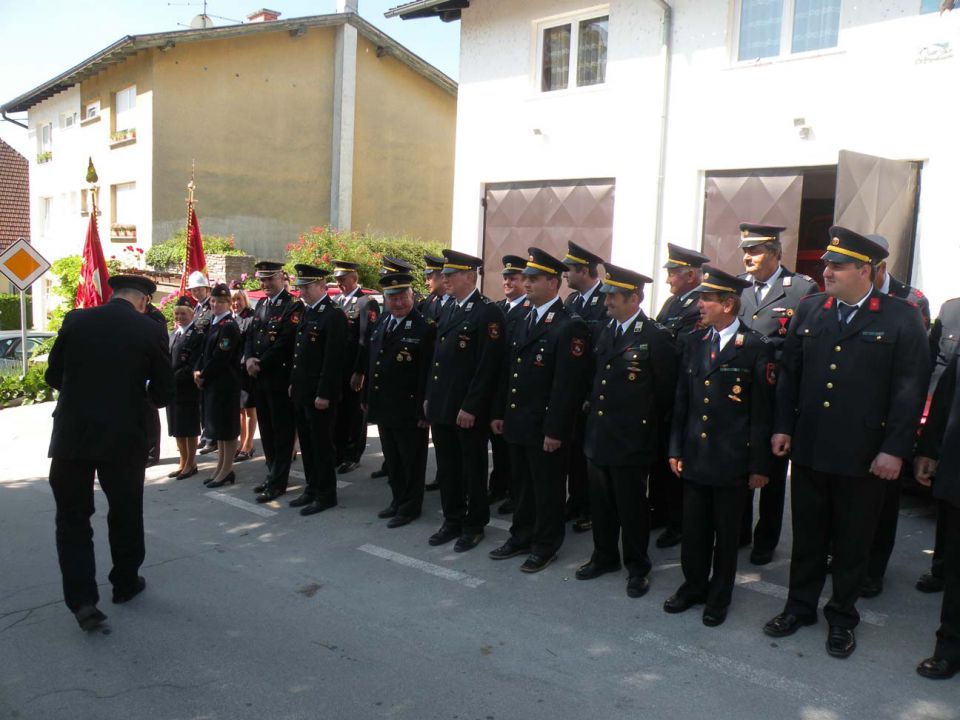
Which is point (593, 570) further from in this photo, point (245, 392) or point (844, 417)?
point (245, 392)

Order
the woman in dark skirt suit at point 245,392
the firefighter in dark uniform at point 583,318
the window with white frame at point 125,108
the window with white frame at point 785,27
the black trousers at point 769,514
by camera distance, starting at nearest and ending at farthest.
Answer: the black trousers at point 769,514 → the firefighter in dark uniform at point 583,318 → the woman in dark skirt suit at point 245,392 → the window with white frame at point 785,27 → the window with white frame at point 125,108

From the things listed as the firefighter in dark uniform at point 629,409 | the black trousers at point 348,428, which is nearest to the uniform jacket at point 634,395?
the firefighter in dark uniform at point 629,409

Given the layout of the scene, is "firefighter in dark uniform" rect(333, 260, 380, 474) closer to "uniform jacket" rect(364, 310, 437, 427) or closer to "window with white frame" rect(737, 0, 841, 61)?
"uniform jacket" rect(364, 310, 437, 427)

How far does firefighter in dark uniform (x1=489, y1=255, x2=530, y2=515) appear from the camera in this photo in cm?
627

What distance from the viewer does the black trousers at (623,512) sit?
5.13 m

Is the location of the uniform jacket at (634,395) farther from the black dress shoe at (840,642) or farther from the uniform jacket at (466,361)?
the black dress shoe at (840,642)

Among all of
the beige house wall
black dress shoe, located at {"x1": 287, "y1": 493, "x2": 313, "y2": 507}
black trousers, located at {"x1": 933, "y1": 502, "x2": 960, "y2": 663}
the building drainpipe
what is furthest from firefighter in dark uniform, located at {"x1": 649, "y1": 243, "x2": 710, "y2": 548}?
the beige house wall

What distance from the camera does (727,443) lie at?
456 centimetres

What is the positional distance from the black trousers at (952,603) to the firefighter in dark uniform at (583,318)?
2724mm

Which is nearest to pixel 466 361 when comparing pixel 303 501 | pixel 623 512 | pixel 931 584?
pixel 623 512

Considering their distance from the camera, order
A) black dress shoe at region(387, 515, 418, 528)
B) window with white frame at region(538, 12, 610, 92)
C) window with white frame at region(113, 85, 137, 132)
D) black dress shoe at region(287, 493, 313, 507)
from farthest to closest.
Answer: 1. window with white frame at region(113, 85, 137, 132)
2. window with white frame at region(538, 12, 610, 92)
3. black dress shoe at region(287, 493, 313, 507)
4. black dress shoe at region(387, 515, 418, 528)

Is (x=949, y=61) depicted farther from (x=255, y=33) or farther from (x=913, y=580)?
(x=255, y=33)

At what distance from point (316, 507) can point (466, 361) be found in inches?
77.5

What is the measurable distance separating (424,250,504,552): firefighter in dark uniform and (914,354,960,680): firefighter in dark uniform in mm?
2837
